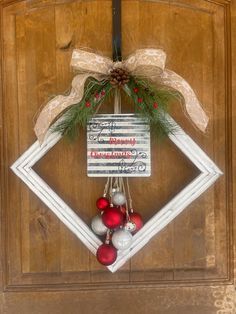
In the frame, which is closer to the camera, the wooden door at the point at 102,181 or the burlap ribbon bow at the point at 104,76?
the burlap ribbon bow at the point at 104,76

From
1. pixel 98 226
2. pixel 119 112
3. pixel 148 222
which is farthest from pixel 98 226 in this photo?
pixel 119 112

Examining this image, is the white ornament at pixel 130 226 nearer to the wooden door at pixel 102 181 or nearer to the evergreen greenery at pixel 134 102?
the wooden door at pixel 102 181

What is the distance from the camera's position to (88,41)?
0.87 meters

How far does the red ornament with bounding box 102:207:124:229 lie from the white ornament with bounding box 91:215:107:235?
0.03 meters

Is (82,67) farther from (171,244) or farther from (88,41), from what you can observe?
(171,244)

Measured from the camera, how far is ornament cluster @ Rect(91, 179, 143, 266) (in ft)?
2.62

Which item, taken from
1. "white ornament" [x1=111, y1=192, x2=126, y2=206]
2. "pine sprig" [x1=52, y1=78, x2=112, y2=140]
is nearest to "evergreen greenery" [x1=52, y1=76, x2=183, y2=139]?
"pine sprig" [x1=52, y1=78, x2=112, y2=140]

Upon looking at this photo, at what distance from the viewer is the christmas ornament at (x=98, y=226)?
0.83 metres

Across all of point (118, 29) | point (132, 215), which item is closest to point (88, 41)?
point (118, 29)

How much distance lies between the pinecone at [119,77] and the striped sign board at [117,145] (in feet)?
0.22

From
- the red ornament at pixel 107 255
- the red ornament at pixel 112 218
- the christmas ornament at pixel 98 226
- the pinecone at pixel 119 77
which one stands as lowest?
the red ornament at pixel 107 255

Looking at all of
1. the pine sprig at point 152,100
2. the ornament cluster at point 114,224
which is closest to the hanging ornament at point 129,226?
the ornament cluster at point 114,224

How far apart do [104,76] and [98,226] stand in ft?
Result: 1.01

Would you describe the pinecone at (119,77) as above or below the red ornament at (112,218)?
above
